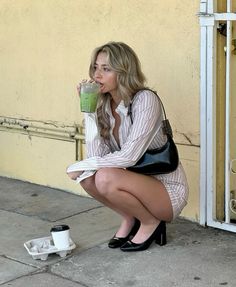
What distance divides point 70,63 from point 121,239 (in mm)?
1775

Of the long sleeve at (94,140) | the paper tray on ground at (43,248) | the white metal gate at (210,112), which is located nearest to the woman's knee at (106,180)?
the long sleeve at (94,140)

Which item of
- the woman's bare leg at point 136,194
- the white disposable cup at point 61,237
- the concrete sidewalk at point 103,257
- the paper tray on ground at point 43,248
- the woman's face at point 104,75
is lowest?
the concrete sidewalk at point 103,257

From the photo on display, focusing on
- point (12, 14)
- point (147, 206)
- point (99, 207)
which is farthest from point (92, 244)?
point (12, 14)

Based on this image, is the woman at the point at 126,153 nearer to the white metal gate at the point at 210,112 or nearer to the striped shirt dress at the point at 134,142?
the striped shirt dress at the point at 134,142

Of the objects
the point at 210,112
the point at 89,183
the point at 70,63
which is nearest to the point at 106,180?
the point at 89,183

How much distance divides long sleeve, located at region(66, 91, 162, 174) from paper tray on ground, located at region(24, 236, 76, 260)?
0.55 m

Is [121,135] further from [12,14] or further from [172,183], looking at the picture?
[12,14]

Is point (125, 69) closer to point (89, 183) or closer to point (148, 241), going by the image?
point (89, 183)

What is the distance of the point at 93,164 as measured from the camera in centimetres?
424

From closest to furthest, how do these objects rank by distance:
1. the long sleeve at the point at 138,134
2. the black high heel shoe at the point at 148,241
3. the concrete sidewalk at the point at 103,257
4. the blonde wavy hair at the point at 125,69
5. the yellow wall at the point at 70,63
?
1. the concrete sidewalk at the point at 103,257
2. the long sleeve at the point at 138,134
3. the blonde wavy hair at the point at 125,69
4. the black high heel shoe at the point at 148,241
5. the yellow wall at the point at 70,63

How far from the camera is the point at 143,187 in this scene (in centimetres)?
421

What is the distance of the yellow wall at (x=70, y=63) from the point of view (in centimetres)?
475

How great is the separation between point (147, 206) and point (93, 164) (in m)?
0.44

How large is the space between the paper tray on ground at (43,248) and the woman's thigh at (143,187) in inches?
20.7
